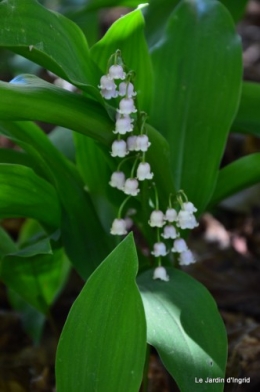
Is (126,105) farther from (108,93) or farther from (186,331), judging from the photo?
(186,331)

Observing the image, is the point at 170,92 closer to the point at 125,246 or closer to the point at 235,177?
the point at 235,177

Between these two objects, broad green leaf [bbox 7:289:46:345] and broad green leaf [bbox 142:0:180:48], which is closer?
broad green leaf [bbox 7:289:46:345]

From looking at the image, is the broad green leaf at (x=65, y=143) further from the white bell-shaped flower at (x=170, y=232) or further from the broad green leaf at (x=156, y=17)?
the white bell-shaped flower at (x=170, y=232)

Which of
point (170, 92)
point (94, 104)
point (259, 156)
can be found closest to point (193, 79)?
point (170, 92)

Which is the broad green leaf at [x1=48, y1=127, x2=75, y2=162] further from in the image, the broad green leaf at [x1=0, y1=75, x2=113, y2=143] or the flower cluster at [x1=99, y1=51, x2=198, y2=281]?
the broad green leaf at [x1=0, y1=75, x2=113, y2=143]

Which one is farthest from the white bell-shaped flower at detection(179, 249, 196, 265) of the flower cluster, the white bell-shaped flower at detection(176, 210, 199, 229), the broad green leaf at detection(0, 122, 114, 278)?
the broad green leaf at detection(0, 122, 114, 278)

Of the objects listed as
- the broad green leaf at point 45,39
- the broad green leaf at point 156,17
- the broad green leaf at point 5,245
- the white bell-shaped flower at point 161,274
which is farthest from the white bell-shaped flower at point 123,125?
the broad green leaf at point 156,17

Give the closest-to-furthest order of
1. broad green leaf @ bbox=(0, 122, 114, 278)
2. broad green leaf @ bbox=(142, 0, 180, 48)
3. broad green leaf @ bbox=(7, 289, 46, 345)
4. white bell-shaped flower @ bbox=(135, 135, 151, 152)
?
white bell-shaped flower @ bbox=(135, 135, 151, 152) → broad green leaf @ bbox=(0, 122, 114, 278) → broad green leaf @ bbox=(7, 289, 46, 345) → broad green leaf @ bbox=(142, 0, 180, 48)

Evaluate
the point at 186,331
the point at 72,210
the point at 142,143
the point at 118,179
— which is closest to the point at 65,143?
the point at 72,210
